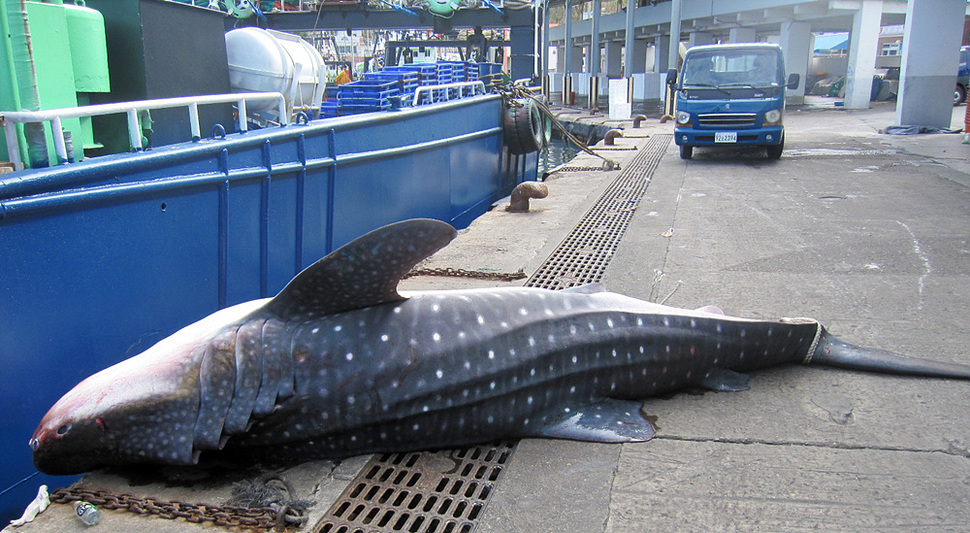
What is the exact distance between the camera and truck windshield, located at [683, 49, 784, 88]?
1315cm

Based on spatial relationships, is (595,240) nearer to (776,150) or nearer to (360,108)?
(360,108)

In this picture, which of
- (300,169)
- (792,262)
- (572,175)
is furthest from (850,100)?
(300,169)

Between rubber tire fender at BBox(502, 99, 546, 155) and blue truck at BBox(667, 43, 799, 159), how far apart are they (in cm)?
278

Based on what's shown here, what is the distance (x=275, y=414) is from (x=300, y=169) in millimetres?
3852

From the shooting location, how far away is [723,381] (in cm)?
350

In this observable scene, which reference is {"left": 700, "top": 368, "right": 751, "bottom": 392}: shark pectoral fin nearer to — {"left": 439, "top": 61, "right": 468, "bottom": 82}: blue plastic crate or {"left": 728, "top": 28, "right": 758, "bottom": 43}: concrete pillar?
{"left": 439, "top": 61, "right": 468, "bottom": 82}: blue plastic crate

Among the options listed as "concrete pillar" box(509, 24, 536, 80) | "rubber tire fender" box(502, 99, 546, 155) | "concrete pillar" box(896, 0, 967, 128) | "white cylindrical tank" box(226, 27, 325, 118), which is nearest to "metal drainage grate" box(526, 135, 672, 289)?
"rubber tire fender" box(502, 99, 546, 155)

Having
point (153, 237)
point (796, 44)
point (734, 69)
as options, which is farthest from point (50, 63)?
point (796, 44)

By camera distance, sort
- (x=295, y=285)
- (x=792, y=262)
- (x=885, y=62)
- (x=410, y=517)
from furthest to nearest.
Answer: (x=885, y=62)
(x=792, y=262)
(x=295, y=285)
(x=410, y=517)

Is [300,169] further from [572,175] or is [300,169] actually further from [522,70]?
[522,70]

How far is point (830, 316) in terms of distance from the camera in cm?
459

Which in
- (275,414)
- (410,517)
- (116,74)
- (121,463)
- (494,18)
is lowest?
(410,517)

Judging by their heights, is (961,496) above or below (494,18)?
below

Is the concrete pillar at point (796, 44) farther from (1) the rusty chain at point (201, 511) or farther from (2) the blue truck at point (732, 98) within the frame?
(1) the rusty chain at point (201, 511)
